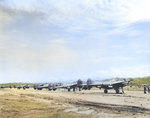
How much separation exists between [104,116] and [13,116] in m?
6.48

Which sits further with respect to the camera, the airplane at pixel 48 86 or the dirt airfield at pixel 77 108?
the airplane at pixel 48 86

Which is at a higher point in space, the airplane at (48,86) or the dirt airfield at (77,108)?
the dirt airfield at (77,108)

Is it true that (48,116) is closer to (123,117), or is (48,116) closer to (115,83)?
(123,117)

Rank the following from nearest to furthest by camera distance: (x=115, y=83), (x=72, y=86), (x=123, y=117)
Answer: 1. (x=123, y=117)
2. (x=115, y=83)
3. (x=72, y=86)

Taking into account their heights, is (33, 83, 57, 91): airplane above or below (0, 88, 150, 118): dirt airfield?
below

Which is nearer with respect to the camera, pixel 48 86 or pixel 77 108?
pixel 77 108

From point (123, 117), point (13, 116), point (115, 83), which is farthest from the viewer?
point (115, 83)

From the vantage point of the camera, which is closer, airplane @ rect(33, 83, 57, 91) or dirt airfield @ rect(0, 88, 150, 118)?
dirt airfield @ rect(0, 88, 150, 118)

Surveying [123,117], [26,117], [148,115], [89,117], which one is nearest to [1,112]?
[26,117]

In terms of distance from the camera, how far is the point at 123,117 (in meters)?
10.6

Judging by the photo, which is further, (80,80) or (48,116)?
(80,80)

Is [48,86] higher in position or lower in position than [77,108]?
lower

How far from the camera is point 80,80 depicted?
39031 mm

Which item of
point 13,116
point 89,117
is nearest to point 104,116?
point 89,117
